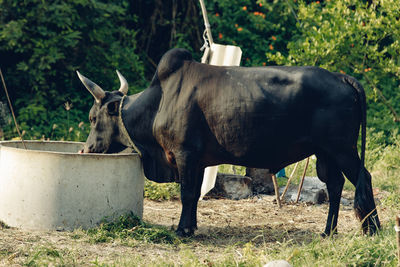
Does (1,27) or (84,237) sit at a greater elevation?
(1,27)

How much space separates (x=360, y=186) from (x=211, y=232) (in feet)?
4.55

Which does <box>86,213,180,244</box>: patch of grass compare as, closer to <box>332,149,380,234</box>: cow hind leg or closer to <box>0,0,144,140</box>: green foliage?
<box>332,149,380,234</box>: cow hind leg

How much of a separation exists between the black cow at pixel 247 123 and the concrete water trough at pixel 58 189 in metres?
0.51

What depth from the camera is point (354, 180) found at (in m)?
4.66

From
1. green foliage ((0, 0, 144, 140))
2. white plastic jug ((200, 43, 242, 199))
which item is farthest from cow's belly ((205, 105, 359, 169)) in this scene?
green foliage ((0, 0, 144, 140))

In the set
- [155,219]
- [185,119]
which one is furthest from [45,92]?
[185,119]

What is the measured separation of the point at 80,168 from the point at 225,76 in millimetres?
1435

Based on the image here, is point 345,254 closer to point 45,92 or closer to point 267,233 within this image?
point 267,233

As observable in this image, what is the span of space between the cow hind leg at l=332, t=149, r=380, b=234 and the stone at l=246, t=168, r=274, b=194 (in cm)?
239

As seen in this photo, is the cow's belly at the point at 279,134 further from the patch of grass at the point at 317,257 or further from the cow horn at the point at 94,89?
the cow horn at the point at 94,89

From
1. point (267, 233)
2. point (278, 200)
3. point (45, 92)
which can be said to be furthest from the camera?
point (45, 92)

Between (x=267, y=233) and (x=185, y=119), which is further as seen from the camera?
(x=267, y=233)

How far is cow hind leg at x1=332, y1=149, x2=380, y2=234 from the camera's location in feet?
15.1

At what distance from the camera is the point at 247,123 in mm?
4746
